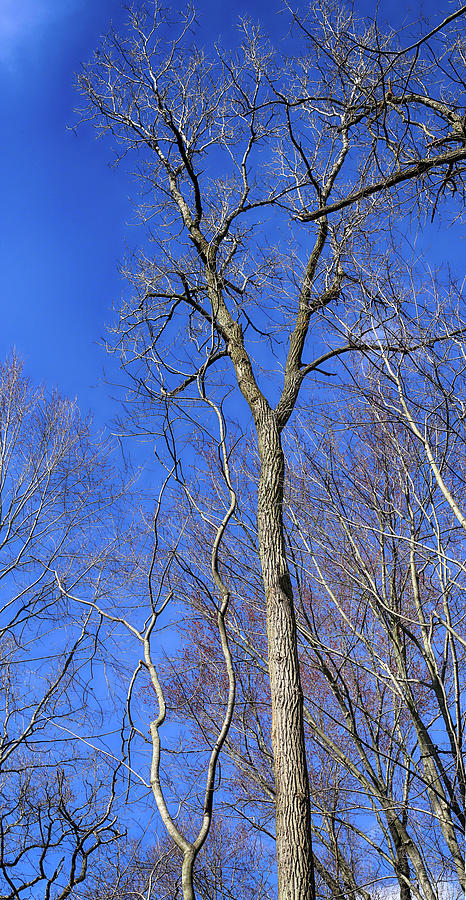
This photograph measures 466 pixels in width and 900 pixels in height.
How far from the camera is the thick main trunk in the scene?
3473 millimetres

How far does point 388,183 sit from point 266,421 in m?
2.25

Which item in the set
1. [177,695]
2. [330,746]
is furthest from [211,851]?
[330,746]

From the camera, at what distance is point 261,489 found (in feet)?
16.5

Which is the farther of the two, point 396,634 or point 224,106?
point 224,106

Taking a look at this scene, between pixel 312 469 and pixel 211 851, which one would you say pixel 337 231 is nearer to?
pixel 312 469

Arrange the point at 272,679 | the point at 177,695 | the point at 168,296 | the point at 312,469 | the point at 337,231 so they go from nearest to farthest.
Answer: the point at 272,679
the point at 337,231
the point at 312,469
the point at 177,695
the point at 168,296

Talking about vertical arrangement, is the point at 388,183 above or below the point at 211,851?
above

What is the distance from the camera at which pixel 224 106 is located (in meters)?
7.54

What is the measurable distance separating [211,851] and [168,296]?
20.0 feet

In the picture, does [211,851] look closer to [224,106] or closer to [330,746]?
[330,746]

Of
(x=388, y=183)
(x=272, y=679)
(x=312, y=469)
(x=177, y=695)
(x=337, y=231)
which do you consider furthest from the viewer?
(x=177, y=695)

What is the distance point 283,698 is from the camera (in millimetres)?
4012

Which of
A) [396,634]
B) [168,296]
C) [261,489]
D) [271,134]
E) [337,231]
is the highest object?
[271,134]

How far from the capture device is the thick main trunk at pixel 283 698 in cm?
347
